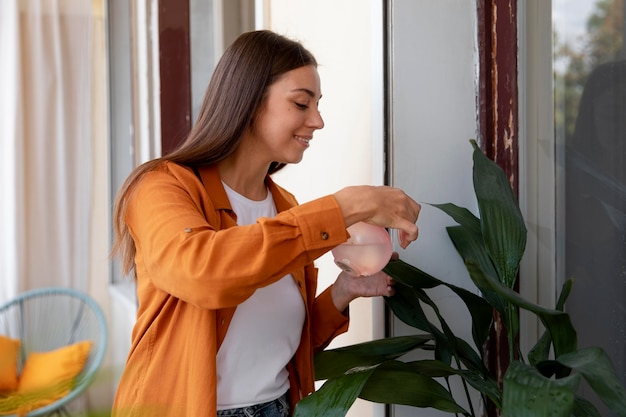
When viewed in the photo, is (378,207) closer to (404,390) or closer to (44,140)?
(404,390)

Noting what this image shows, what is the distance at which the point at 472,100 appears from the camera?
1486mm

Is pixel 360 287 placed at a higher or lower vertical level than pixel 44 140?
lower

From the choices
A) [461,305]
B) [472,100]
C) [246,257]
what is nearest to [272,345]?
[246,257]

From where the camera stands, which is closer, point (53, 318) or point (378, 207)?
point (378, 207)

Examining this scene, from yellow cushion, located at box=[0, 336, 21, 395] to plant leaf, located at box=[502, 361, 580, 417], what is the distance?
1.75 ft

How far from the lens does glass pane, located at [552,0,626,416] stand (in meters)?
1.26

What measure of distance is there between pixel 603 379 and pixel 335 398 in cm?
36

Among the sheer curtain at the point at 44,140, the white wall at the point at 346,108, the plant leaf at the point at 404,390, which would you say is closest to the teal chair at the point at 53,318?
the sheer curtain at the point at 44,140

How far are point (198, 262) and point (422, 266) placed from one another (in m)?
0.60

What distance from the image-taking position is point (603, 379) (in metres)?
0.84

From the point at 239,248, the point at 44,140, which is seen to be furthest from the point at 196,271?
the point at 44,140

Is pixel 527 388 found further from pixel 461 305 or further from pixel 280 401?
pixel 461 305

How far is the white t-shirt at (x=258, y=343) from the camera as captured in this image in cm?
121

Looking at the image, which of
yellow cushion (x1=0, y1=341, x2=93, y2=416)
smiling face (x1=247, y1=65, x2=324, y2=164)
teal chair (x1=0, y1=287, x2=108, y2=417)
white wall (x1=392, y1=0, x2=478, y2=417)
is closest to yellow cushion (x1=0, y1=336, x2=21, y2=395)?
yellow cushion (x1=0, y1=341, x2=93, y2=416)
